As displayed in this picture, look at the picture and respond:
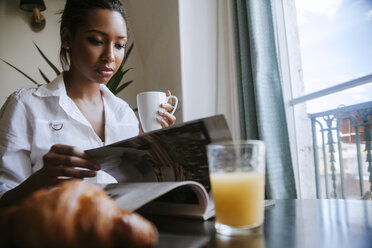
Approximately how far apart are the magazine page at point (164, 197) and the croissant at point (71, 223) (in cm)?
10

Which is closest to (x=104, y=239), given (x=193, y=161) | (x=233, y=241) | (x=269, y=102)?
(x=233, y=241)

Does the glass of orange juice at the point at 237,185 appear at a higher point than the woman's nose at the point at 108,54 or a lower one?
lower

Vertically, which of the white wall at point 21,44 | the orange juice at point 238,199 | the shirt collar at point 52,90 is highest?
the white wall at point 21,44

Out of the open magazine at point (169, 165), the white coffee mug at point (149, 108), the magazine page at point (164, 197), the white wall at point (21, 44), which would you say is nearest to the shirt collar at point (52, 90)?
the white coffee mug at point (149, 108)

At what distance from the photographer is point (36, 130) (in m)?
1.03

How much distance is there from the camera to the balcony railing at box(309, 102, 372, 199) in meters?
1.98

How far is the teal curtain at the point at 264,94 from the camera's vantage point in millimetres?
1837

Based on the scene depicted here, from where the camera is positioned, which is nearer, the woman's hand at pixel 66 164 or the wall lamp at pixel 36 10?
the woman's hand at pixel 66 164

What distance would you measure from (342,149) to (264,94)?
81 centimetres

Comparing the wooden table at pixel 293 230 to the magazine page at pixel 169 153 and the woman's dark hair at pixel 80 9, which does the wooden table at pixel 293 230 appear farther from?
the woman's dark hair at pixel 80 9

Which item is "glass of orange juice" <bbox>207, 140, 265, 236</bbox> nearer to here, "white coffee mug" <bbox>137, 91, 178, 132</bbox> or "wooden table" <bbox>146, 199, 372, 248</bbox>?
"wooden table" <bbox>146, 199, 372, 248</bbox>

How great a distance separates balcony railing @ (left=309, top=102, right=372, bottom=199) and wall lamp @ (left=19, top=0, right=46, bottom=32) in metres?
2.41

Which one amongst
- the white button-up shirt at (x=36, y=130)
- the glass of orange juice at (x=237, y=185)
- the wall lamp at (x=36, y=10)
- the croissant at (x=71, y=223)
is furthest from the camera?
the wall lamp at (x=36, y=10)

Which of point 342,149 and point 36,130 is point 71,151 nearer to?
point 36,130
